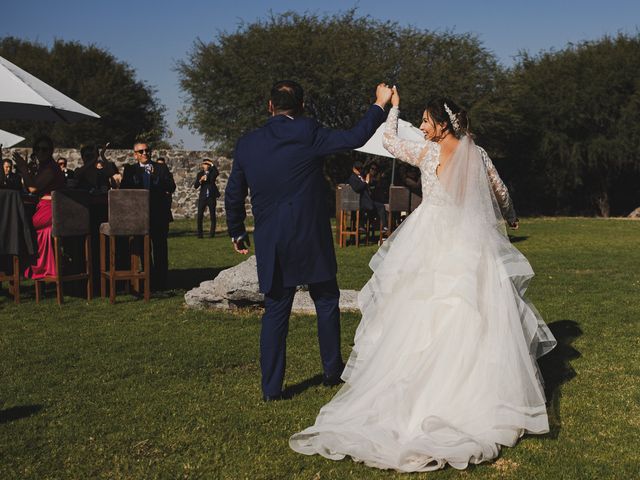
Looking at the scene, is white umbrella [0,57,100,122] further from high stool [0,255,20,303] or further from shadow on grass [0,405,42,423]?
shadow on grass [0,405,42,423]

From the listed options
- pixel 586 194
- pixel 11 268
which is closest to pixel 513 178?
pixel 586 194

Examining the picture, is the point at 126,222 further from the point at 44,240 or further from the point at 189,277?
the point at 189,277

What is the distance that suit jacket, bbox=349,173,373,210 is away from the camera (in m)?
16.5

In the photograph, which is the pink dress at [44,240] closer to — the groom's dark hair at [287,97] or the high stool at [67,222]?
the high stool at [67,222]

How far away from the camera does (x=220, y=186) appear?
95.4 feet

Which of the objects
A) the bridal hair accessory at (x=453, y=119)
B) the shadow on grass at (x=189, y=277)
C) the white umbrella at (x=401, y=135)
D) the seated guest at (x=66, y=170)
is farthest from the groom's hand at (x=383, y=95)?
the white umbrella at (x=401, y=135)

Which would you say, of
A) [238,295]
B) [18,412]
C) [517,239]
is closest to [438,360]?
[18,412]

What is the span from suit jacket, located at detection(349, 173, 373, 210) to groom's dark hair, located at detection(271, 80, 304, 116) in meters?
11.1

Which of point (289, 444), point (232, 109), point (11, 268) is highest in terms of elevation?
point (232, 109)

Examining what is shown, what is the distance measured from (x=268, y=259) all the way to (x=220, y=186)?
2410 centimetres

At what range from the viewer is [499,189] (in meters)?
5.58

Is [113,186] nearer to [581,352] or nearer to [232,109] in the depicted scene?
[581,352]

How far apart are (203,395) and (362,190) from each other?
11.4 metres

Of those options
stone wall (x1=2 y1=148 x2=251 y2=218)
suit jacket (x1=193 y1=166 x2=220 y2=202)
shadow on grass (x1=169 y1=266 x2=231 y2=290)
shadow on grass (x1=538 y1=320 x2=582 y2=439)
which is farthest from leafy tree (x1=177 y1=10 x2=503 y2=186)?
shadow on grass (x1=538 y1=320 x2=582 y2=439)
